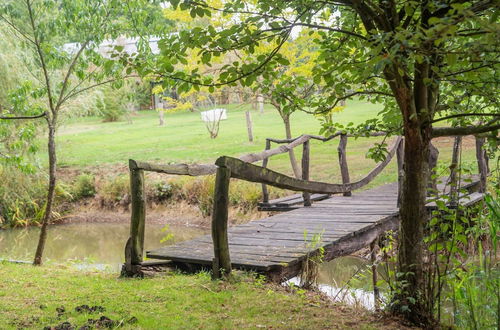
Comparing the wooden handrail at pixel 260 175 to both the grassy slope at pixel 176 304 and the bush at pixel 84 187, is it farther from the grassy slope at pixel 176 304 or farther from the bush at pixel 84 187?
the bush at pixel 84 187

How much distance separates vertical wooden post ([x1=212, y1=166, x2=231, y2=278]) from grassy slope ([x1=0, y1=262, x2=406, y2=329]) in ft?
0.59

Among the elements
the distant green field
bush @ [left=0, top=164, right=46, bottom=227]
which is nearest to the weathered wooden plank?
the distant green field

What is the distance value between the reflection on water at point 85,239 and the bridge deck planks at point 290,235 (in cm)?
511

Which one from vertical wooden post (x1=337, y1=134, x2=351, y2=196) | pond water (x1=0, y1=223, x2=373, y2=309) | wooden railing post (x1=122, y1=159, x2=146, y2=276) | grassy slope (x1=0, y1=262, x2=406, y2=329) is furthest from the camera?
pond water (x1=0, y1=223, x2=373, y2=309)

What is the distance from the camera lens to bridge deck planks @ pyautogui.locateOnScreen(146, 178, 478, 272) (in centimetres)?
616

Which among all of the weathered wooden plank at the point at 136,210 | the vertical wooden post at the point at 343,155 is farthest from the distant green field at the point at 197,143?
the weathered wooden plank at the point at 136,210

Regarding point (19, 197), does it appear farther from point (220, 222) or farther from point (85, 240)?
point (220, 222)

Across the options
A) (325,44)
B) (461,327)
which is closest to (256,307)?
(461,327)

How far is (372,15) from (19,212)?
48.2 ft

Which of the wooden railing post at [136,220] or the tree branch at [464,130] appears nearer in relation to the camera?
the tree branch at [464,130]

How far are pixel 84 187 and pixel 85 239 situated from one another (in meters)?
3.36

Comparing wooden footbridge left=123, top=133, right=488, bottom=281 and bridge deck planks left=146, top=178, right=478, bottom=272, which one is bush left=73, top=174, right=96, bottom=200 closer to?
wooden footbridge left=123, top=133, right=488, bottom=281

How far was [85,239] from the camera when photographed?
1516 cm

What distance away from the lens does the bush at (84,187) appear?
711 inches
